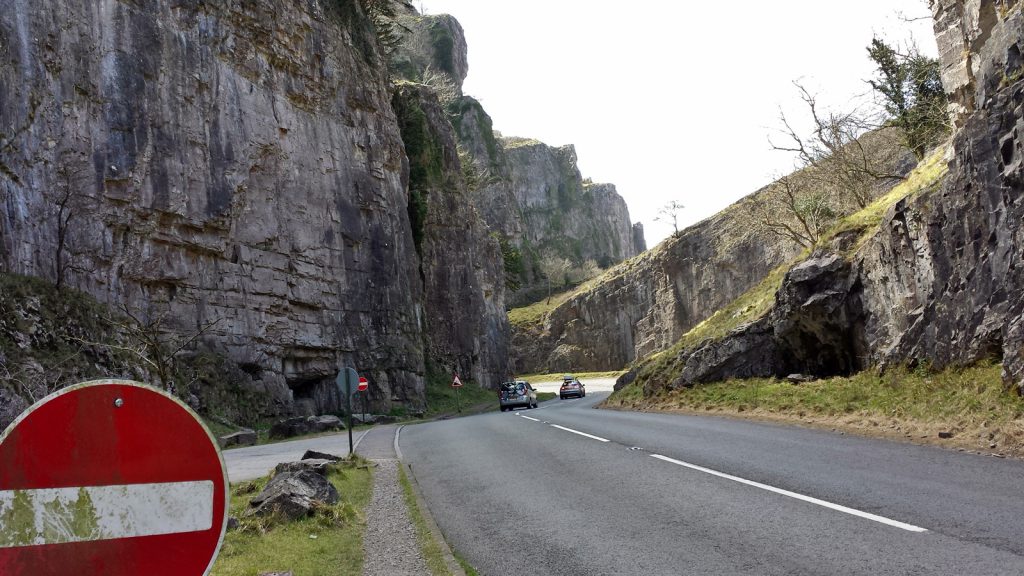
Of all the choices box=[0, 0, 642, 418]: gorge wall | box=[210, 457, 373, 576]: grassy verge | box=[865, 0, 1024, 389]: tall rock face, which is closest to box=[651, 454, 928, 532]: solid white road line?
box=[210, 457, 373, 576]: grassy verge

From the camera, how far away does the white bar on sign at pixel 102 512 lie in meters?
2.48

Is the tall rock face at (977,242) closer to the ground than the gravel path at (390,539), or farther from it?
farther from it

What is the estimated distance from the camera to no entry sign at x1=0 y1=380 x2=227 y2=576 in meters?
2.48

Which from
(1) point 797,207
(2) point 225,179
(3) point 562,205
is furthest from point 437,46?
(1) point 797,207

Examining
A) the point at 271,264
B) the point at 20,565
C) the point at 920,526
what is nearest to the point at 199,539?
the point at 20,565

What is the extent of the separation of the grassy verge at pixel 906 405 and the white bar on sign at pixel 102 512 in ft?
33.3

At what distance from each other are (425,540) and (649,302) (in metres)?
90.0

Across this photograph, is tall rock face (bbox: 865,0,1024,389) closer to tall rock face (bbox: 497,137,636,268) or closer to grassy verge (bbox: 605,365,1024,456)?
grassy verge (bbox: 605,365,1024,456)

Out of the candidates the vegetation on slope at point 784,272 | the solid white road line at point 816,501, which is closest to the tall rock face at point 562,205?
the vegetation on slope at point 784,272

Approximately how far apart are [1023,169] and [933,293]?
362 centimetres

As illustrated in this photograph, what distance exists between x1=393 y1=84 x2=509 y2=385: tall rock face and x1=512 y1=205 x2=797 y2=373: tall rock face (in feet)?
112

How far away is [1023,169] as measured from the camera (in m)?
11.9

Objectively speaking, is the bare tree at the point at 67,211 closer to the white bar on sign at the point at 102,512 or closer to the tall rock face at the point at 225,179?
the tall rock face at the point at 225,179

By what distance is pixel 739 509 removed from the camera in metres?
7.19
